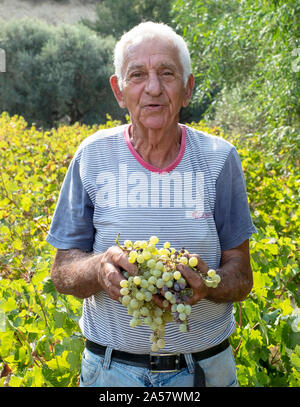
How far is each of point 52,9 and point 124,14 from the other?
689 inches

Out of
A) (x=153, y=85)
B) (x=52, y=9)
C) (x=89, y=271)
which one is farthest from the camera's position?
(x=52, y=9)

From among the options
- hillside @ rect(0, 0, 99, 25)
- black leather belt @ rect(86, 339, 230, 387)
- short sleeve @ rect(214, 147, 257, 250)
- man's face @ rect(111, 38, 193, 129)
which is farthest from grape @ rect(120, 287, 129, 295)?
hillside @ rect(0, 0, 99, 25)

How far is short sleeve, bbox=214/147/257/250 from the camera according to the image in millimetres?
1553

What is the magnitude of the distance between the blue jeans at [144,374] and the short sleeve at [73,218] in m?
0.36

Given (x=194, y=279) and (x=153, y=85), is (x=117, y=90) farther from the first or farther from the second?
(x=194, y=279)

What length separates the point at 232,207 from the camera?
5.21ft

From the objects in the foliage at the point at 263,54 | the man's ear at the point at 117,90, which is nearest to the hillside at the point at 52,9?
the foliage at the point at 263,54

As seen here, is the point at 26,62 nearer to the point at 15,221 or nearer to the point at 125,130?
the point at 15,221

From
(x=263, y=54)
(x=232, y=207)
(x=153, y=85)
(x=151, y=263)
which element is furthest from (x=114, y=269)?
(x=263, y=54)

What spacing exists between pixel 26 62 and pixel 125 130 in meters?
19.6

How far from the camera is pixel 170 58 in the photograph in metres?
1.57

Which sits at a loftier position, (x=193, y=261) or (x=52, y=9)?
(x=193, y=261)

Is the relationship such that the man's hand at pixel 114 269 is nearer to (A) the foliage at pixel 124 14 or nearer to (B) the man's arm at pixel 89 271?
(B) the man's arm at pixel 89 271
